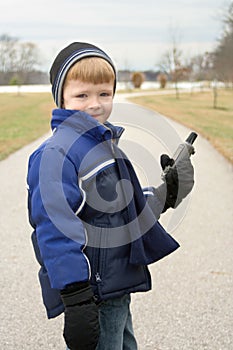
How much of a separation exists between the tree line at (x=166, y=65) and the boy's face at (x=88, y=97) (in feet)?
143

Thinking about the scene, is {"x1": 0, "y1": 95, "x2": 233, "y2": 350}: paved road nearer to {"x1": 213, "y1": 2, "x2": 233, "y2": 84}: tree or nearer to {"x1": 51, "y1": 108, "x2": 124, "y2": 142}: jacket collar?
{"x1": 51, "y1": 108, "x2": 124, "y2": 142}: jacket collar

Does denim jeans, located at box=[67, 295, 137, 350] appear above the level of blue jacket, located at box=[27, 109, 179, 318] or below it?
below

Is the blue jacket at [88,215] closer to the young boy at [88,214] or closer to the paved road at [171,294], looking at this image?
the young boy at [88,214]

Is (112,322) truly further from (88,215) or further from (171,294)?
(171,294)

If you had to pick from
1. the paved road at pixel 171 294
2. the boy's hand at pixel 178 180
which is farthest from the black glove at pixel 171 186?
the paved road at pixel 171 294

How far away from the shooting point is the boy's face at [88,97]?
2.07 metres

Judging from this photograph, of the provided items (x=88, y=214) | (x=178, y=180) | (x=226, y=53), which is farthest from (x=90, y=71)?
(x=226, y=53)

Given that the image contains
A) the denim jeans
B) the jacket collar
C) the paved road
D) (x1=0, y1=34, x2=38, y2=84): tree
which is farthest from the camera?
(x1=0, y1=34, x2=38, y2=84): tree

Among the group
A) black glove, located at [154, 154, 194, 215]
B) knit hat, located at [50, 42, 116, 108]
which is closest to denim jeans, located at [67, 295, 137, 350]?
black glove, located at [154, 154, 194, 215]

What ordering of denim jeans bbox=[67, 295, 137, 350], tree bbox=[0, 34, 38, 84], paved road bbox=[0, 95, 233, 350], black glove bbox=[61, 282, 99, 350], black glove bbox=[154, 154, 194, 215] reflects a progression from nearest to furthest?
1. black glove bbox=[61, 282, 99, 350]
2. denim jeans bbox=[67, 295, 137, 350]
3. black glove bbox=[154, 154, 194, 215]
4. paved road bbox=[0, 95, 233, 350]
5. tree bbox=[0, 34, 38, 84]

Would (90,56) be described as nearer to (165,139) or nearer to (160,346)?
(165,139)

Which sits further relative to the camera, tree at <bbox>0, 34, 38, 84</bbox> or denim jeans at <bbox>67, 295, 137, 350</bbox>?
tree at <bbox>0, 34, 38, 84</bbox>

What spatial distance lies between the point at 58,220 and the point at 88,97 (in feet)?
1.67

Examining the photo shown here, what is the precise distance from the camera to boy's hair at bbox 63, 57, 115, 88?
6.73 feet
